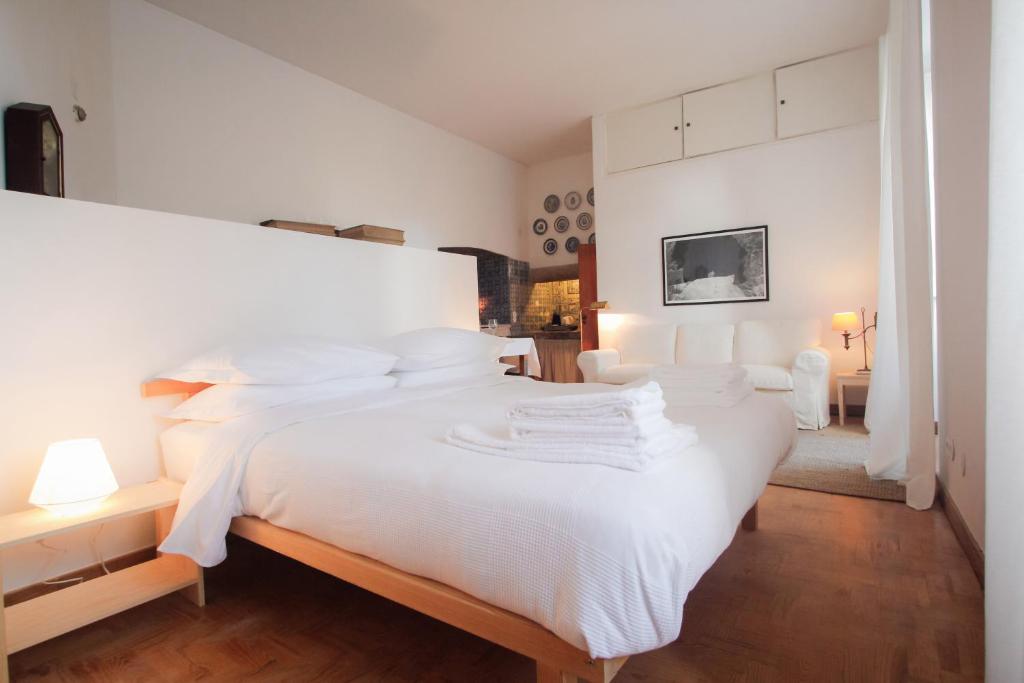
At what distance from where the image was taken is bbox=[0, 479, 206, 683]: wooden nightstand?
1.45 metres

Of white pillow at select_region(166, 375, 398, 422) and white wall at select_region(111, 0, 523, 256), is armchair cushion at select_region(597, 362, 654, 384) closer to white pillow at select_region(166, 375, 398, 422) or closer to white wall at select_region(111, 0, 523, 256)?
white wall at select_region(111, 0, 523, 256)

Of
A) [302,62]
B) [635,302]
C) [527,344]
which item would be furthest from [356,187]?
[635,302]

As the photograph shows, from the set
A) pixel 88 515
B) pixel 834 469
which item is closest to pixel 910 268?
pixel 834 469

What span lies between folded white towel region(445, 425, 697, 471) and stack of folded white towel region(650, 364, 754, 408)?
0.56 m

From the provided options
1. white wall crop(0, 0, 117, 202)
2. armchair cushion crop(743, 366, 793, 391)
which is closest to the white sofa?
armchair cushion crop(743, 366, 793, 391)

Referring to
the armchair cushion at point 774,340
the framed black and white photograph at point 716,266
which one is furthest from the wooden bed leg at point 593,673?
the framed black and white photograph at point 716,266

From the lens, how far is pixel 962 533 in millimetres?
2033

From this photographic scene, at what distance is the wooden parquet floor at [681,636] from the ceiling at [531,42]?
3.56m

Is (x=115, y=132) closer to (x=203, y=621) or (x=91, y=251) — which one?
(x=91, y=251)

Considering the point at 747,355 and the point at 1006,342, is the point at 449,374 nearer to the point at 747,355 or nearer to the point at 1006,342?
the point at 1006,342

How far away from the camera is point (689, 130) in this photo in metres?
5.29

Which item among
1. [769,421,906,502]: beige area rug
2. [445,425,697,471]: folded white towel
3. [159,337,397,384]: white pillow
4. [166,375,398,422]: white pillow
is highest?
[159,337,397,384]: white pillow

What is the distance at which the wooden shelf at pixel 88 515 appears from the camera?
145 cm

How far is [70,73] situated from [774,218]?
510 centimetres
